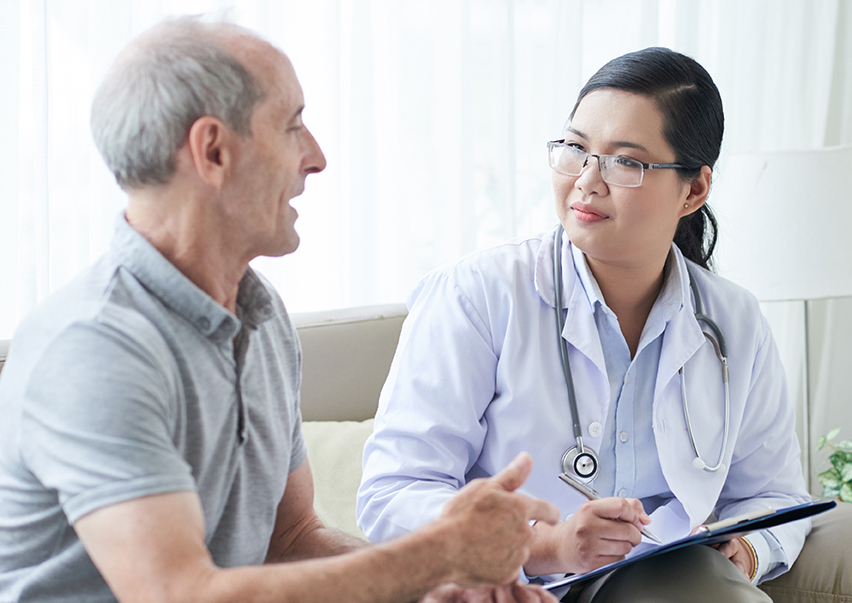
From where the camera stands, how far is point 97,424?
0.68m

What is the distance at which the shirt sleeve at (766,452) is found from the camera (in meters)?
1.51

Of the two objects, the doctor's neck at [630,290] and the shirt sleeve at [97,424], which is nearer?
the shirt sleeve at [97,424]

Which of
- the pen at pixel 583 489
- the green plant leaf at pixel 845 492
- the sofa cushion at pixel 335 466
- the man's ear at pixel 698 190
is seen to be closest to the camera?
the pen at pixel 583 489

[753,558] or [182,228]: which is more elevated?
[182,228]

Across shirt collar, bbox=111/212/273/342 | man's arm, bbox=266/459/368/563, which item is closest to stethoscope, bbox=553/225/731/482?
man's arm, bbox=266/459/368/563

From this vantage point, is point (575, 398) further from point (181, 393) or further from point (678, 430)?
point (181, 393)

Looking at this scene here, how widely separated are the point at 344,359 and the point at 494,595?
2.97 feet

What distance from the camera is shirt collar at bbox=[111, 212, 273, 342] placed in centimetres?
79

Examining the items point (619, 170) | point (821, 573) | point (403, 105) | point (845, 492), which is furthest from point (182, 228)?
point (845, 492)

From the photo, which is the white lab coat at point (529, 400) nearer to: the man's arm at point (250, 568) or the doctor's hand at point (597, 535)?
the doctor's hand at point (597, 535)

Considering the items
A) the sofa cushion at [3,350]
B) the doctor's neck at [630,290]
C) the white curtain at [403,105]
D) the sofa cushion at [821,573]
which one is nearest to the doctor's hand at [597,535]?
the doctor's neck at [630,290]

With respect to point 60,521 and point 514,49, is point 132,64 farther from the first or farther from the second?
point 514,49

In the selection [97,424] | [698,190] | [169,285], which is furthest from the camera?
[698,190]

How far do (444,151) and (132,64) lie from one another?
1.58 meters
